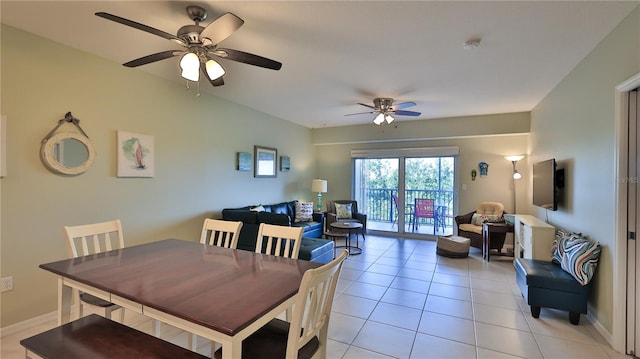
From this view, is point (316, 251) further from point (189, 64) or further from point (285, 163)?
point (285, 163)

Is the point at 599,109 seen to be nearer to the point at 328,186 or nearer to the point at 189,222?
the point at 189,222

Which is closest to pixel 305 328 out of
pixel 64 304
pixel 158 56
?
pixel 64 304

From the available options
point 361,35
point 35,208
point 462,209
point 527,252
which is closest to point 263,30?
point 361,35

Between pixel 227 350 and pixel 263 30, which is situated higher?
pixel 263 30

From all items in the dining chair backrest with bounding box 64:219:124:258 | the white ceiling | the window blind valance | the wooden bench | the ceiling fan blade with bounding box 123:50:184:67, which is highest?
the white ceiling

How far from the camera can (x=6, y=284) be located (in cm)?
244

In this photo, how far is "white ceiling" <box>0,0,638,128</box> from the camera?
2.08 meters

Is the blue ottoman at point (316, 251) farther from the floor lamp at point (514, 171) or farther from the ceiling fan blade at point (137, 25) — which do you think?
the floor lamp at point (514, 171)

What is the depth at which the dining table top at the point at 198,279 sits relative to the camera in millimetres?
1232

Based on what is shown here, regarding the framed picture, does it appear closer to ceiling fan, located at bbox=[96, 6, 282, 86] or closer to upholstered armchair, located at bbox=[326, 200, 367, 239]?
upholstered armchair, located at bbox=[326, 200, 367, 239]

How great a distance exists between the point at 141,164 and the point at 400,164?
5059 millimetres

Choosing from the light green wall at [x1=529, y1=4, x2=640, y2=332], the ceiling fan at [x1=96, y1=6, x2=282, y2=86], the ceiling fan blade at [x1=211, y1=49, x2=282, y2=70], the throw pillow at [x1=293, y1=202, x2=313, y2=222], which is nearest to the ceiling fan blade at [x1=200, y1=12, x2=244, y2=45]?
the ceiling fan at [x1=96, y1=6, x2=282, y2=86]

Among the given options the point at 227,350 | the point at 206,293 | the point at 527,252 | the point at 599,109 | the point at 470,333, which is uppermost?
the point at 599,109

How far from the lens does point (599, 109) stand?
2.58 metres
